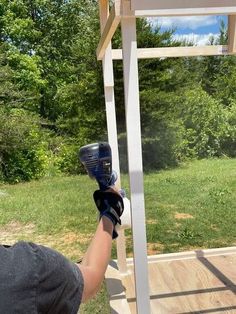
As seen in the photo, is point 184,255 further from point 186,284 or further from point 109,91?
point 109,91

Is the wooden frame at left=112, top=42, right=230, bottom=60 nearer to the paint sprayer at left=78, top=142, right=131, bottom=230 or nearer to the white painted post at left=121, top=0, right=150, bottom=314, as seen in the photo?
the white painted post at left=121, top=0, right=150, bottom=314

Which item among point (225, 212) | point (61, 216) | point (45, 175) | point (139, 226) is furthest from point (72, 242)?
point (45, 175)

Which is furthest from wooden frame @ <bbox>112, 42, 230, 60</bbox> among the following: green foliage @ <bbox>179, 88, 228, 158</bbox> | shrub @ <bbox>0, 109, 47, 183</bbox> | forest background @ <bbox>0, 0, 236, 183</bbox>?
green foliage @ <bbox>179, 88, 228, 158</bbox>

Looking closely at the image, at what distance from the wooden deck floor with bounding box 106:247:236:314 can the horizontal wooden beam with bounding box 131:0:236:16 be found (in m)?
1.76

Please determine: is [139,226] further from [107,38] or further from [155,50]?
[155,50]

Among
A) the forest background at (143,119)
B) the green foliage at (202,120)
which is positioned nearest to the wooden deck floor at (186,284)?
the forest background at (143,119)

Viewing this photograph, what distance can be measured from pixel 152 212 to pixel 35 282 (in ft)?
17.5

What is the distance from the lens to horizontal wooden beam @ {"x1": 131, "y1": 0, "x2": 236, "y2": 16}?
5.16 ft

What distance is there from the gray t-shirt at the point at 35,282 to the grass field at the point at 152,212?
235 cm

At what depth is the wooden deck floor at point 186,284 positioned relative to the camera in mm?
2668

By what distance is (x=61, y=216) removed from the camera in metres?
5.81

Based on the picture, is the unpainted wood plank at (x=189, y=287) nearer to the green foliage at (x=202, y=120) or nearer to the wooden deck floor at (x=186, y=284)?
the wooden deck floor at (x=186, y=284)

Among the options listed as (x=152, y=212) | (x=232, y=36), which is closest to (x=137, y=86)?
(x=232, y=36)

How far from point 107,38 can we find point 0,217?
13.3 feet
